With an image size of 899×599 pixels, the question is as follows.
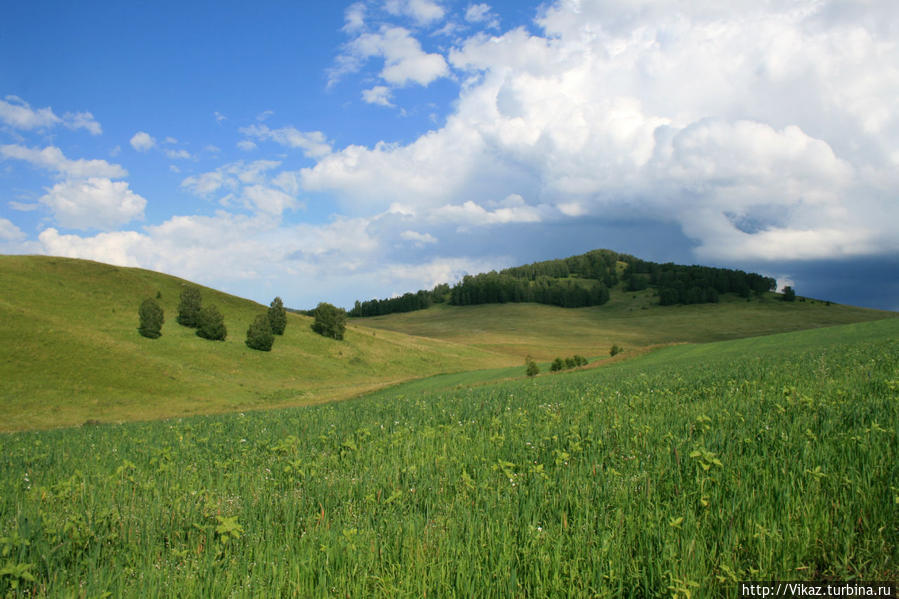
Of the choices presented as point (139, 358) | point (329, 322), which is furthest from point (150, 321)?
point (329, 322)

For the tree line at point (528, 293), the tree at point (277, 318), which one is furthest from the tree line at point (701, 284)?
the tree at point (277, 318)

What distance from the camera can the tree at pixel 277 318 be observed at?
77938mm

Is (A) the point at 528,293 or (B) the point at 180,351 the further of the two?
(A) the point at 528,293

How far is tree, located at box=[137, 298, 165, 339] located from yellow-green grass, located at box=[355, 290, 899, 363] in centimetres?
6318

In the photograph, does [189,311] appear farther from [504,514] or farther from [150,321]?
[504,514]

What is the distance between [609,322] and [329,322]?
9191 cm

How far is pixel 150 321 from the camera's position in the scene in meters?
61.3

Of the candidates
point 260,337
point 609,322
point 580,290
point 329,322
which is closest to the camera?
point 260,337

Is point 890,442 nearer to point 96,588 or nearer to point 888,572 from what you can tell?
point 888,572

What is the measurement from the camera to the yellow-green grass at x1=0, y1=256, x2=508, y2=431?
139 ft

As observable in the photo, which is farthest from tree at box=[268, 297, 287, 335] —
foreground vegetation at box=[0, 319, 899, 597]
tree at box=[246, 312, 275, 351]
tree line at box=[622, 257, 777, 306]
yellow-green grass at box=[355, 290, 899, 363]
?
tree line at box=[622, 257, 777, 306]

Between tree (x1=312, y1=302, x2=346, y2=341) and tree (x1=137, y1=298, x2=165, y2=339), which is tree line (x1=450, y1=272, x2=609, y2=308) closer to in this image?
tree (x1=312, y1=302, x2=346, y2=341)

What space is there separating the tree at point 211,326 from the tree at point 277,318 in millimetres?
9577

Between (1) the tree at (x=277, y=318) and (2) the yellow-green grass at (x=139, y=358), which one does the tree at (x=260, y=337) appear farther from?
(1) the tree at (x=277, y=318)
